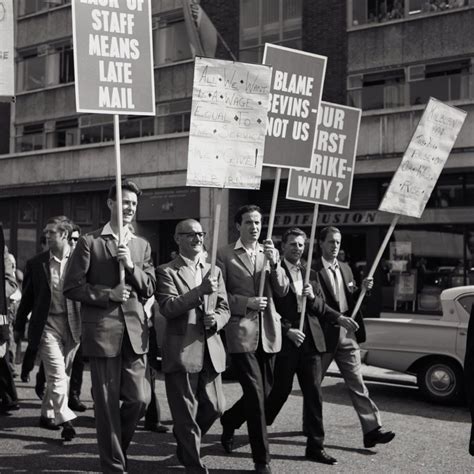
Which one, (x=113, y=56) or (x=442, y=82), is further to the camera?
(x=442, y=82)

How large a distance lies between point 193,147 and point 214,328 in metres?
1.41

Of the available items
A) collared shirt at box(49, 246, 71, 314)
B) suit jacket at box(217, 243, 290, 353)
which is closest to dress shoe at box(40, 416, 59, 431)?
collared shirt at box(49, 246, 71, 314)

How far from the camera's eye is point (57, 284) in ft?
24.1

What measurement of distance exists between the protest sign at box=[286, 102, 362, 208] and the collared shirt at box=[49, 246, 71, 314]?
2.62 metres

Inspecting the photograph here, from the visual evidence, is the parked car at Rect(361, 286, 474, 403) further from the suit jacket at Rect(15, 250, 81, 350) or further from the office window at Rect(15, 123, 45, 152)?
the office window at Rect(15, 123, 45, 152)

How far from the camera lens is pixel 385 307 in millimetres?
19328

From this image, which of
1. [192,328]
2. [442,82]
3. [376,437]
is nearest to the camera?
[192,328]

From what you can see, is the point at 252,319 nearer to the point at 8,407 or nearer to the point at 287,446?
the point at 287,446

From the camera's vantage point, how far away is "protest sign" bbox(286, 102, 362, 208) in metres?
7.56

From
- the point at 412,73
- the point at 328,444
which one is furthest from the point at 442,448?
the point at 412,73

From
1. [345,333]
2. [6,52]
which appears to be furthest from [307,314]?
[6,52]

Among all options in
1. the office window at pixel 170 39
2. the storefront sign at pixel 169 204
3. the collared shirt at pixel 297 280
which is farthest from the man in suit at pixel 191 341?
the office window at pixel 170 39

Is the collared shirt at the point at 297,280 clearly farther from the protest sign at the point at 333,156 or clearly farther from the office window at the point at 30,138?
the office window at the point at 30,138

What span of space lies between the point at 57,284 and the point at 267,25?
52.8 feet
